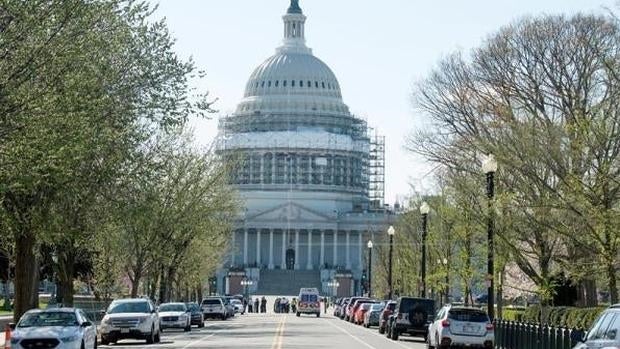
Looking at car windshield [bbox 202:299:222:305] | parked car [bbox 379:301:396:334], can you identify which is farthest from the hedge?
car windshield [bbox 202:299:222:305]

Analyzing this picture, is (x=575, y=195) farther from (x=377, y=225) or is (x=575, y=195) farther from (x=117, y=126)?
(x=377, y=225)

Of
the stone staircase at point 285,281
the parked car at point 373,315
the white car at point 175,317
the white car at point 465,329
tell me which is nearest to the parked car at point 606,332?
the white car at point 465,329

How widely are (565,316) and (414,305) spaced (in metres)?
6.39

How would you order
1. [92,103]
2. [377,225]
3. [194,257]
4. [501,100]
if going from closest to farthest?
[92,103] < [501,100] < [194,257] < [377,225]

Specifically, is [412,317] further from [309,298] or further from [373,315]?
[309,298]

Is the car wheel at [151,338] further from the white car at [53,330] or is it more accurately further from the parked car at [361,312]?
the parked car at [361,312]

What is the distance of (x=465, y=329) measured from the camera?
126 ft

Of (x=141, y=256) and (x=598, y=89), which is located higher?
(x=598, y=89)

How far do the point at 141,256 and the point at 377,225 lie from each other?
12010cm

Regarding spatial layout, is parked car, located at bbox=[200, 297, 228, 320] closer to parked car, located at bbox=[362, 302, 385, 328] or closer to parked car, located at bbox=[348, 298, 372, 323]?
parked car, located at bbox=[348, 298, 372, 323]

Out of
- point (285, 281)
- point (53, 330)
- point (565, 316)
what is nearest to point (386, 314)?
point (565, 316)

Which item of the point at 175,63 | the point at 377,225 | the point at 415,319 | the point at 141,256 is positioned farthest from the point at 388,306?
the point at 377,225

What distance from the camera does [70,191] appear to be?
37.6 meters

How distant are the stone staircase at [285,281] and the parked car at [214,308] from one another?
92.0 meters
